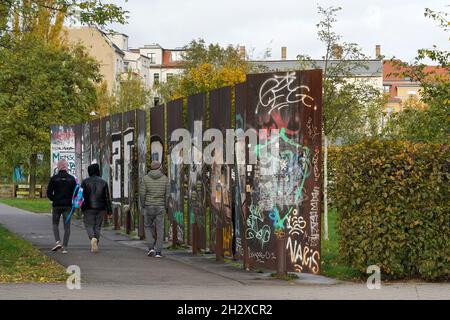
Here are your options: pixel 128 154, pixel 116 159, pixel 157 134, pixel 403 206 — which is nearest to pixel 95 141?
pixel 116 159

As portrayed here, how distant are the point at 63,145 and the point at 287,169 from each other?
20201mm

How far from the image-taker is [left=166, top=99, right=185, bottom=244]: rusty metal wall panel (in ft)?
65.5

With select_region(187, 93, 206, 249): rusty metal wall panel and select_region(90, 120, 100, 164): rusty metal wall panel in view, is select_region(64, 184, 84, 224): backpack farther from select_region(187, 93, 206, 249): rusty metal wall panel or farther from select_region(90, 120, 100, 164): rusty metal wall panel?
select_region(90, 120, 100, 164): rusty metal wall panel

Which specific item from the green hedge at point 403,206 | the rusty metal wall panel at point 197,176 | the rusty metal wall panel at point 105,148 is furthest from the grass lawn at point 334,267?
the rusty metal wall panel at point 105,148

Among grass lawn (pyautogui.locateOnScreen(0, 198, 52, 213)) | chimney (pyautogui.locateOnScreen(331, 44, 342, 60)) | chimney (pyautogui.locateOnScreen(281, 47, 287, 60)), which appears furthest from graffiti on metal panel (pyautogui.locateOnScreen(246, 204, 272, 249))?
chimney (pyautogui.locateOnScreen(281, 47, 287, 60))

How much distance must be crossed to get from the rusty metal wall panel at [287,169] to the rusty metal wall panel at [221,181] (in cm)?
167

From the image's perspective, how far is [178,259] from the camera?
17.7m

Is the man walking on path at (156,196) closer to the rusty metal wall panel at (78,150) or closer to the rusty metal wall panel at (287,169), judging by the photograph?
the rusty metal wall panel at (287,169)

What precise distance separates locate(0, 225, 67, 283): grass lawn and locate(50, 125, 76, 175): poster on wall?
13.0 m

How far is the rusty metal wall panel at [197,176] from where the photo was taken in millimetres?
18516

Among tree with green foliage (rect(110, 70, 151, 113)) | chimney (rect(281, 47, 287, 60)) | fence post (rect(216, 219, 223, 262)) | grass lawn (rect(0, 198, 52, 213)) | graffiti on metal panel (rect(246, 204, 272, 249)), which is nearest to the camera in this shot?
graffiti on metal panel (rect(246, 204, 272, 249))
